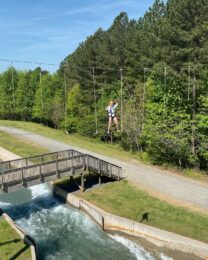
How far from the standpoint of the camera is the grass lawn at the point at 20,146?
36594 mm

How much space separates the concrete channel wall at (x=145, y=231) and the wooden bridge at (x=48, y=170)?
9.63ft

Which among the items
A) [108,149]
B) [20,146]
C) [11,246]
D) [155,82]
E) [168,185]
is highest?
[155,82]

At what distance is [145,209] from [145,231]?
2.38 metres

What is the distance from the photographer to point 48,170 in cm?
2422

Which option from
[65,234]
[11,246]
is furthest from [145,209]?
[11,246]

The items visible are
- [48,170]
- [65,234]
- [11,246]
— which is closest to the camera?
[11,246]

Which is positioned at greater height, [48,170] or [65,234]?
[48,170]

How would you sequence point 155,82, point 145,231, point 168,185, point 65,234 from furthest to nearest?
point 155,82
point 168,185
point 65,234
point 145,231

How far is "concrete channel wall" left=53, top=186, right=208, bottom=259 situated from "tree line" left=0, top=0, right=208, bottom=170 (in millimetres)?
10730

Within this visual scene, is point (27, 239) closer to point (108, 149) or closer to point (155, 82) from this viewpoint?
point (155, 82)

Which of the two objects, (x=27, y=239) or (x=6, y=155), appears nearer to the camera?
(x=27, y=239)

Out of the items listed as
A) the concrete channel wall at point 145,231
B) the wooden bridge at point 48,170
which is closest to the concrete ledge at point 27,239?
the wooden bridge at point 48,170

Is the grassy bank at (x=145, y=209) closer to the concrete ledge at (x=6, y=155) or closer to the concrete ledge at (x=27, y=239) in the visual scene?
the concrete ledge at (x=27, y=239)

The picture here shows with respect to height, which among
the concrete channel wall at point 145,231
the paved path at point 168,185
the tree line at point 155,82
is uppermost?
the tree line at point 155,82
